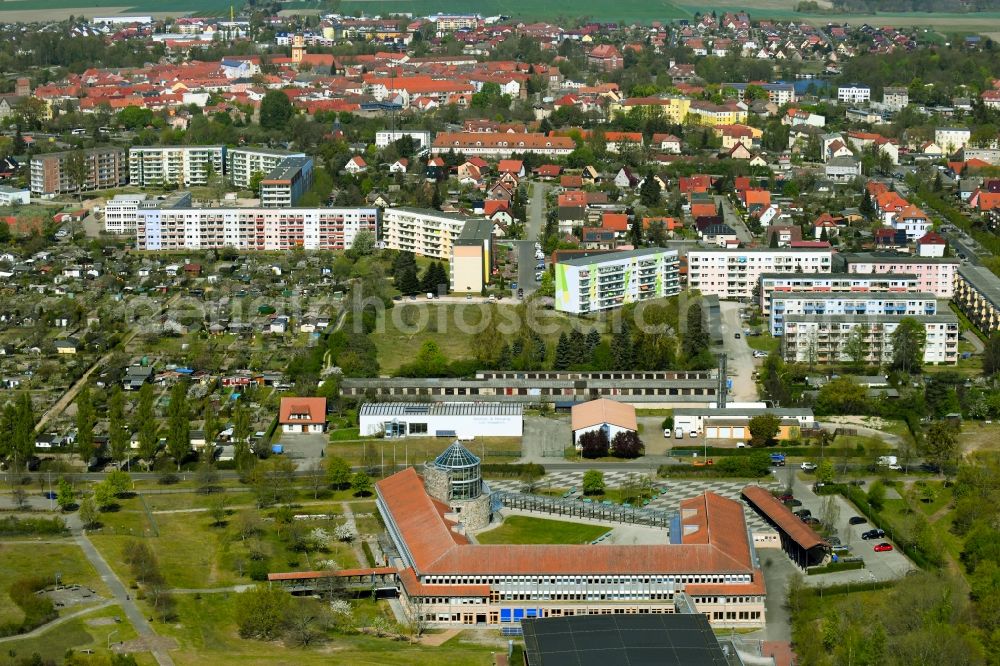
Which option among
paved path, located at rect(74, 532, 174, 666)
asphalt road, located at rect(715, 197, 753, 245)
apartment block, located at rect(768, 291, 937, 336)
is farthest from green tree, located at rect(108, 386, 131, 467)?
asphalt road, located at rect(715, 197, 753, 245)

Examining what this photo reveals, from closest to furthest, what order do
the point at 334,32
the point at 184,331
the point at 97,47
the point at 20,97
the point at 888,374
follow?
the point at 888,374 → the point at 184,331 → the point at 20,97 → the point at 97,47 → the point at 334,32

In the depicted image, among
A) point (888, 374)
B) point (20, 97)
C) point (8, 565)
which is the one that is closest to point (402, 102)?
point (20, 97)

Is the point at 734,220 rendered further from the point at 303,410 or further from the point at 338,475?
the point at 338,475

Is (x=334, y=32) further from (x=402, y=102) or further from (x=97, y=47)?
(x=402, y=102)

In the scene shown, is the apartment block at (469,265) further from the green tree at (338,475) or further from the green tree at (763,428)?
the green tree at (338,475)

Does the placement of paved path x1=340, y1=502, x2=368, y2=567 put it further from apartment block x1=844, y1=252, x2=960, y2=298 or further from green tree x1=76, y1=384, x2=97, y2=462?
apartment block x1=844, y1=252, x2=960, y2=298

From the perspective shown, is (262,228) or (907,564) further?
(262,228)
